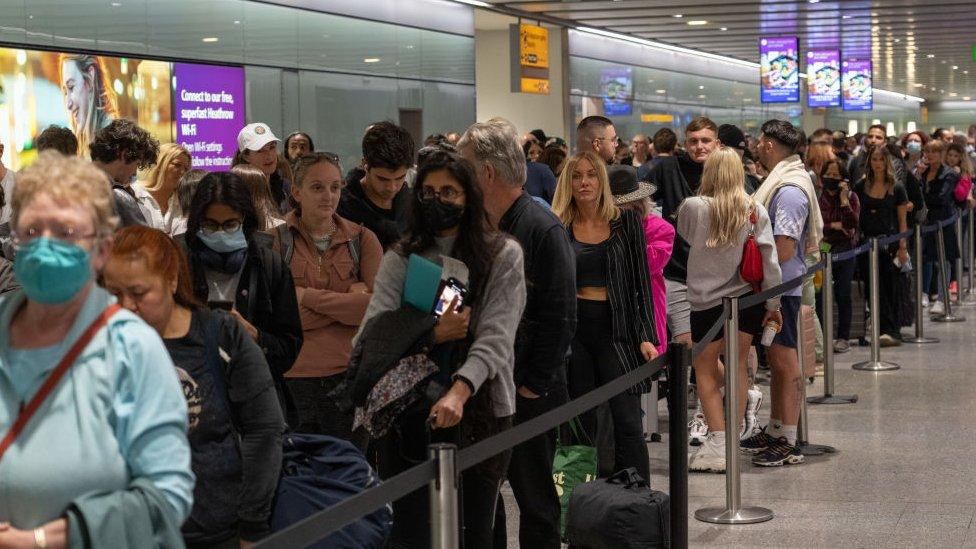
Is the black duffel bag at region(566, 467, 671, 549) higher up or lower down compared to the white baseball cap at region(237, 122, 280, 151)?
lower down

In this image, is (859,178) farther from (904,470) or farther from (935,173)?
(904,470)

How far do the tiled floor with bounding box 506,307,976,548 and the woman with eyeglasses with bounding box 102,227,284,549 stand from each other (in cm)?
300

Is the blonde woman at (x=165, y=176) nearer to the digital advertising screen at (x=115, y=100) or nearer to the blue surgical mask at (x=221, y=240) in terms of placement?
the blue surgical mask at (x=221, y=240)

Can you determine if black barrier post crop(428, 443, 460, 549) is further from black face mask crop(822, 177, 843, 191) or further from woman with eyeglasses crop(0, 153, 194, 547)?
black face mask crop(822, 177, 843, 191)

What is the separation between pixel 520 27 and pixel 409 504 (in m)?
18.3

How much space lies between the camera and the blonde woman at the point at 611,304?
6004mm

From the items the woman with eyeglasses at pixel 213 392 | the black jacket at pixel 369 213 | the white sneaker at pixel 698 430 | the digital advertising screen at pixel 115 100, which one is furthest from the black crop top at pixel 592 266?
the digital advertising screen at pixel 115 100

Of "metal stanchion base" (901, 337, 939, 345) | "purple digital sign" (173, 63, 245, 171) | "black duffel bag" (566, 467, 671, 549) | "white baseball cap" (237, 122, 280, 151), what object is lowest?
"metal stanchion base" (901, 337, 939, 345)

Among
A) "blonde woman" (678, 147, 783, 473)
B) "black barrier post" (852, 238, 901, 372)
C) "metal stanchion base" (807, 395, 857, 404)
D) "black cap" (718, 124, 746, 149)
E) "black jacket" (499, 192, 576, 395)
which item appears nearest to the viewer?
"black jacket" (499, 192, 576, 395)

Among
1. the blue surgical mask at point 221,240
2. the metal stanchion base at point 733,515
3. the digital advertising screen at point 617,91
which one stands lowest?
the metal stanchion base at point 733,515

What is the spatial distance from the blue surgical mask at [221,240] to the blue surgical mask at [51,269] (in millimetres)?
1994

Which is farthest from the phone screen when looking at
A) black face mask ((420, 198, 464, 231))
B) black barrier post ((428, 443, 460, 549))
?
black barrier post ((428, 443, 460, 549))

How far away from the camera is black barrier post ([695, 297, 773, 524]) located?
6254mm

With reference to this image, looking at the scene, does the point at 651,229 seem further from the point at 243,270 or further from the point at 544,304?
the point at 243,270
